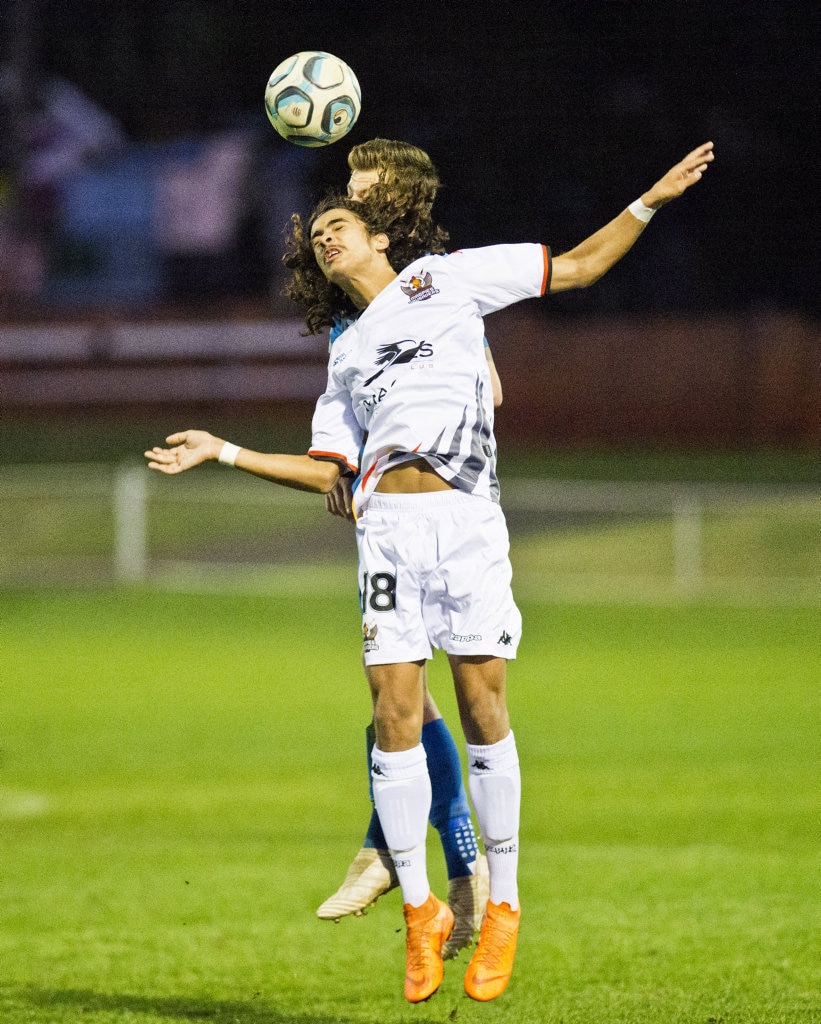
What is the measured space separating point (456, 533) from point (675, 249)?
2884cm

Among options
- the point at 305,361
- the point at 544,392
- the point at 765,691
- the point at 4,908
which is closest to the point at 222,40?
the point at 305,361

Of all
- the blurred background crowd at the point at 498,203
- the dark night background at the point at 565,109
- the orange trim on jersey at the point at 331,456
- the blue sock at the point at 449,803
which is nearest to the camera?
the orange trim on jersey at the point at 331,456

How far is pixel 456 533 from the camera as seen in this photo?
19.6 ft

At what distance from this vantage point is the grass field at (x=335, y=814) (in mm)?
7988

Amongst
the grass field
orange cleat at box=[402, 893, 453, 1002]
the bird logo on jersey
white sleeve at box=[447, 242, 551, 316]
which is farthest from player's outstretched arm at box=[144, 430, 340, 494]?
the grass field

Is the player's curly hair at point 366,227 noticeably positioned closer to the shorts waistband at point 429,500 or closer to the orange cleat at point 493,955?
the shorts waistband at point 429,500

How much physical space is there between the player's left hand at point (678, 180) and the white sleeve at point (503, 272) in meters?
0.43

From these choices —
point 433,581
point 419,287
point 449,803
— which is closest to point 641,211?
point 419,287

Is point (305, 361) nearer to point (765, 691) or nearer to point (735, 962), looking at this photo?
point (765, 691)

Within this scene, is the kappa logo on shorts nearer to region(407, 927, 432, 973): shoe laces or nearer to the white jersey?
the white jersey

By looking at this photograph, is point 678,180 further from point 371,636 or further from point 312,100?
point 371,636

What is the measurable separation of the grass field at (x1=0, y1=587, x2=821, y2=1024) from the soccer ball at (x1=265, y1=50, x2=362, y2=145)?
3.83 metres

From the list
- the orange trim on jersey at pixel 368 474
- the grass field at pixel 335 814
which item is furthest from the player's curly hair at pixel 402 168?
the grass field at pixel 335 814

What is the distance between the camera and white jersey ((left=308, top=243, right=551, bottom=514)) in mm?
5949
